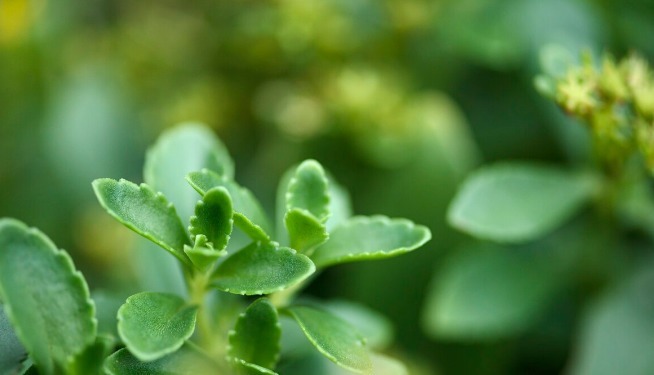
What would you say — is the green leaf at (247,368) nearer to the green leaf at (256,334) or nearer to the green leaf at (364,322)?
the green leaf at (256,334)

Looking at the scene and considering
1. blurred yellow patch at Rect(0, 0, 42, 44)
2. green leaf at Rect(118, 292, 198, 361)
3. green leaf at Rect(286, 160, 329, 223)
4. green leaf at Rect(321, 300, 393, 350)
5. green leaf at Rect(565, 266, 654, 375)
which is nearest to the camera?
green leaf at Rect(118, 292, 198, 361)

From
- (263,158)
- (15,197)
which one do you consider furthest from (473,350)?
(15,197)

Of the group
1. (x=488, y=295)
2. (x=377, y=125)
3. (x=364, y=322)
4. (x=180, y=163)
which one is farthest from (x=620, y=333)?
(x=180, y=163)

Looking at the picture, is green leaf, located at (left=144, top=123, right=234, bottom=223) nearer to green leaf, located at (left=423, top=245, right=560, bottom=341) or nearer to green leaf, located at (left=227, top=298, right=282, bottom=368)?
green leaf, located at (left=227, top=298, right=282, bottom=368)

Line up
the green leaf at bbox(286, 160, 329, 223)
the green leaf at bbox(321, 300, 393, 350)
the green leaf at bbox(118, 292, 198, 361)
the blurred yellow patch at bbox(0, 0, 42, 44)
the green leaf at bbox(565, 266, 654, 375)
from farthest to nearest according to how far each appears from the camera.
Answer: the blurred yellow patch at bbox(0, 0, 42, 44) < the green leaf at bbox(565, 266, 654, 375) < the green leaf at bbox(321, 300, 393, 350) < the green leaf at bbox(286, 160, 329, 223) < the green leaf at bbox(118, 292, 198, 361)

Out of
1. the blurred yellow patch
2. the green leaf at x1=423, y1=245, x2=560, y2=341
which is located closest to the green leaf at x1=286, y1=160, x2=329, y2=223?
the green leaf at x1=423, y1=245, x2=560, y2=341

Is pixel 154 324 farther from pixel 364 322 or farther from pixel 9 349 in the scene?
pixel 364 322

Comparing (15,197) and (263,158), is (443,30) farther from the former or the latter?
(15,197)
